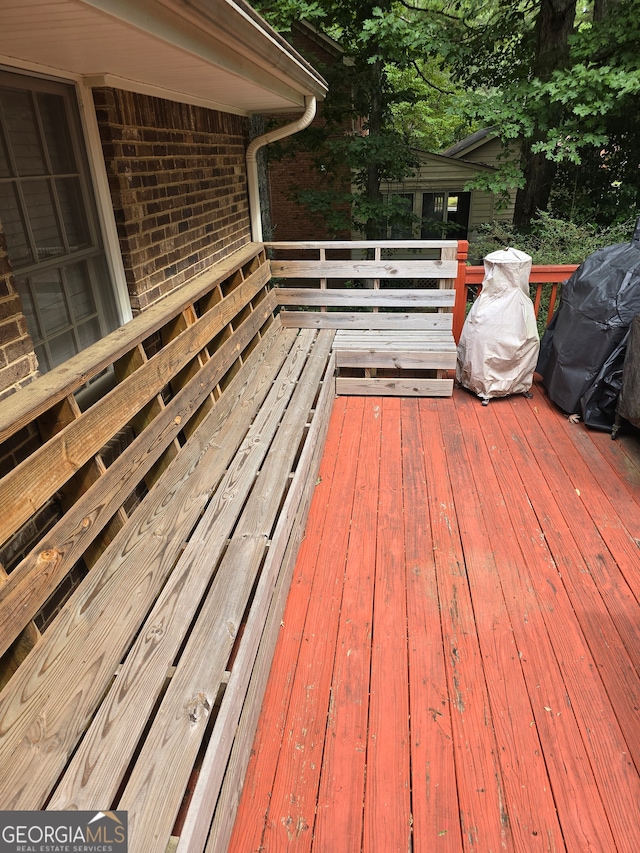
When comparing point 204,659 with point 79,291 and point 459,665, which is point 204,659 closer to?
point 459,665

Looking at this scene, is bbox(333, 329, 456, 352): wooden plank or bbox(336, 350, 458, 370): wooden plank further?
bbox(333, 329, 456, 352): wooden plank

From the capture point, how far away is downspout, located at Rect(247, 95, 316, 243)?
4.03m

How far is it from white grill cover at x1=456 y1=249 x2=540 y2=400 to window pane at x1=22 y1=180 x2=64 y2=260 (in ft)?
9.16

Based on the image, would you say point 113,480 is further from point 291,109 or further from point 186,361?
point 291,109

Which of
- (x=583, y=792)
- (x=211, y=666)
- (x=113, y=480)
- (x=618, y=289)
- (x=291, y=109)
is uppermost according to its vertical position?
(x=291, y=109)

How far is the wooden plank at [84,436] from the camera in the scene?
1.53 meters

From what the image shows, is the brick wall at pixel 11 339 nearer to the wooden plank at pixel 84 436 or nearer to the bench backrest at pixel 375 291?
the wooden plank at pixel 84 436

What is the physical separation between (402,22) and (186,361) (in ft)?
19.3

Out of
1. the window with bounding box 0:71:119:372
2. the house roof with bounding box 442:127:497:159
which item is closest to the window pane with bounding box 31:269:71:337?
the window with bounding box 0:71:119:372

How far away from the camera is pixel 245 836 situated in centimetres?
162

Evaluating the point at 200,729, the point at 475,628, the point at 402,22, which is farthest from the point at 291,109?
the point at 200,729

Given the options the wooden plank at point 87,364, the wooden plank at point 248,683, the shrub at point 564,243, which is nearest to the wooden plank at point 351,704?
the wooden plank at point 248,683

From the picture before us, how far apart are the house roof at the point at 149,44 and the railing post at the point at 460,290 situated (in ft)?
6.11

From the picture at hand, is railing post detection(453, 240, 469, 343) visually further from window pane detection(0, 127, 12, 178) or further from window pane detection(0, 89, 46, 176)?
window pane detection(0, 127, 12, 178)
